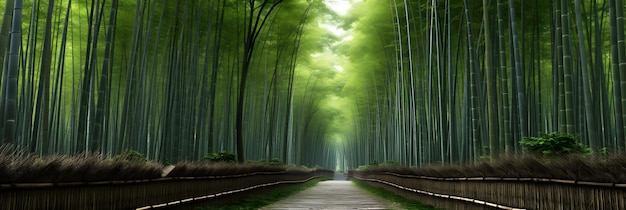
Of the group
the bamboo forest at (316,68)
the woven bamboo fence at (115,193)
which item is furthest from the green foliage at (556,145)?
the woven bamboo fence at (115,193)

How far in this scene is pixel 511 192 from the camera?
4.69 meters

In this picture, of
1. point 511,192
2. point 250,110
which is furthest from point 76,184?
point 250,110

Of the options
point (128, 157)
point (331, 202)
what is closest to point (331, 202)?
point (331, 202)

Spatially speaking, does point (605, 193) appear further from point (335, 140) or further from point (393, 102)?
point (335, 140)

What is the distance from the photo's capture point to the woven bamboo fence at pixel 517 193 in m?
3.09

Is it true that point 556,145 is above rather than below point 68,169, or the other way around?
above

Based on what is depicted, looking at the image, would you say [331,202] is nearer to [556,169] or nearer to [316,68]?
[556,169]

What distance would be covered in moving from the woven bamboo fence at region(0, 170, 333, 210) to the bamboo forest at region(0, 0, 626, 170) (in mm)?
546

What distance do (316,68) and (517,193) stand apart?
20.7m

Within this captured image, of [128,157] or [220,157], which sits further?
[220,157]

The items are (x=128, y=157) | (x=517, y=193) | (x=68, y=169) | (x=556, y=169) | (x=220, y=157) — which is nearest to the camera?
(x=68, y=169)

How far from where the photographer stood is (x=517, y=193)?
455cm

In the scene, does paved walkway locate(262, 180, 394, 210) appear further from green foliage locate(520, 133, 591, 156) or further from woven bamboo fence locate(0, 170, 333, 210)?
green foliage locate(520, 133, 591, 156)

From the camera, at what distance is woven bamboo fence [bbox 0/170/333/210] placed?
2799 mm
